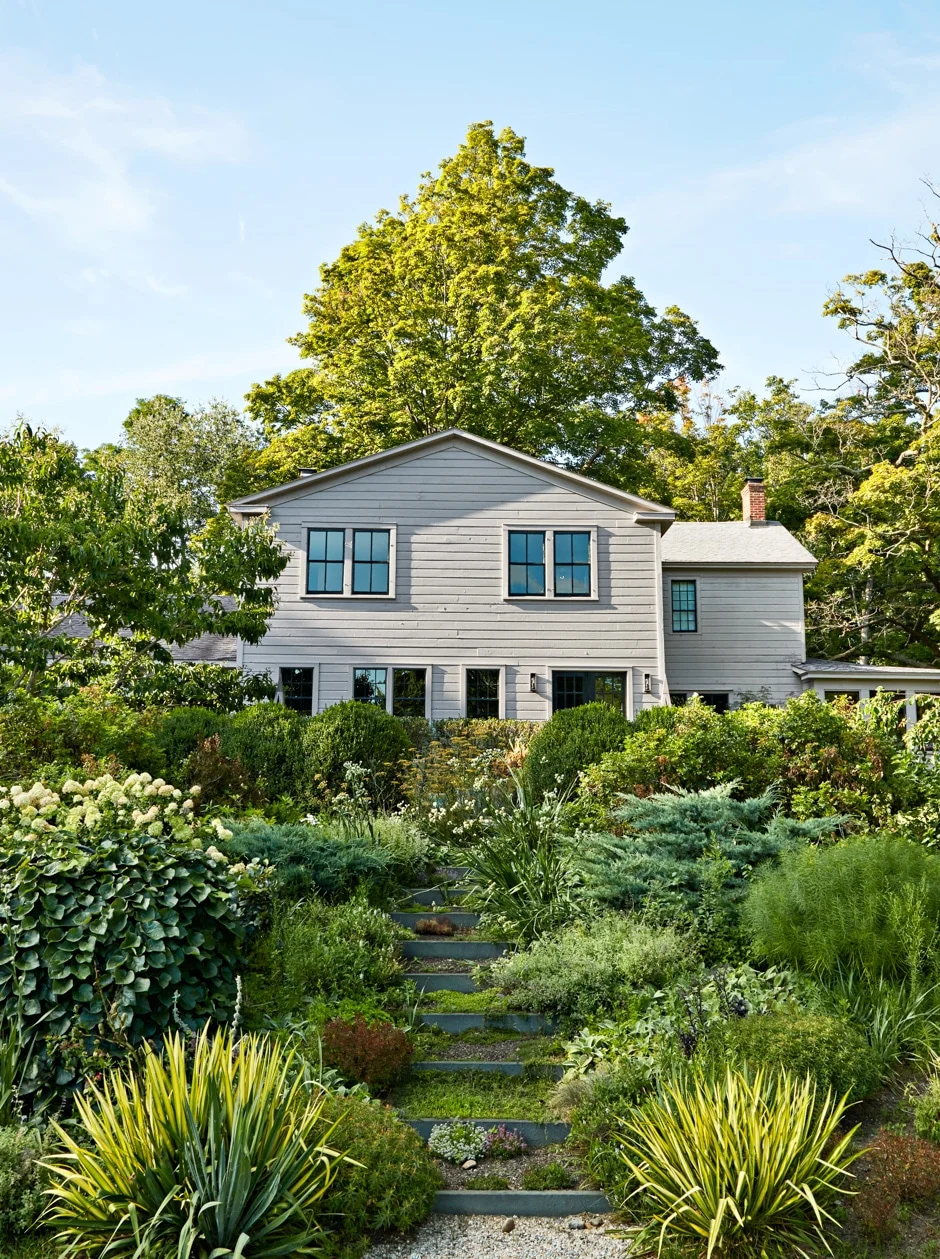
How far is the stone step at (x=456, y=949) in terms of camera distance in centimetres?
859

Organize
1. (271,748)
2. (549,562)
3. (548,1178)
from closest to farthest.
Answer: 1. (548,1178)
2. (271,748)
3. (549,562)

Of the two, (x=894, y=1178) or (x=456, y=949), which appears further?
(x=456, y=949)

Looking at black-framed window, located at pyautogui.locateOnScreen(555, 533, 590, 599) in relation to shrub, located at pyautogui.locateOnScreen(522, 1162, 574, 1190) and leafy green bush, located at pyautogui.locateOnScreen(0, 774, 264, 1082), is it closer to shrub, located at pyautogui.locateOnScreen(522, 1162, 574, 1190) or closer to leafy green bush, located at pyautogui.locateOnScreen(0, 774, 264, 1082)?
leafy green bush, located at pyautogui.locateOnScreen(0, 774, 264, 1082)

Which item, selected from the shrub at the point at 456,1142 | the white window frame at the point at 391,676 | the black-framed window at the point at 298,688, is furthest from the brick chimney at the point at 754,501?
the shrub at the point at 456,1142

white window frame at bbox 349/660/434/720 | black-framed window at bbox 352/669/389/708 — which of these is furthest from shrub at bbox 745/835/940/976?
black-framed window at bbox 352/669/389/708

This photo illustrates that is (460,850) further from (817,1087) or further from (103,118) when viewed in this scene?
(103,118)

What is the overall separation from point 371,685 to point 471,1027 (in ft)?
41.5

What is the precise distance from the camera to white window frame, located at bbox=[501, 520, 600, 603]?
20.0 m

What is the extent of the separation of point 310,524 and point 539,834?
1164 centimetres

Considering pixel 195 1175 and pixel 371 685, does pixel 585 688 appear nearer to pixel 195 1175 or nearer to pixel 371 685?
pixel 371 685

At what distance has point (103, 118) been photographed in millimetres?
8867

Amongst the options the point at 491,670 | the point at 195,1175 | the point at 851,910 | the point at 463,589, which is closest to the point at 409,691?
the point at 491,670

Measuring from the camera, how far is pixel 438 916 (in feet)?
30.6

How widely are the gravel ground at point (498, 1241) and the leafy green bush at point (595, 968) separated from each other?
1.95 meters
